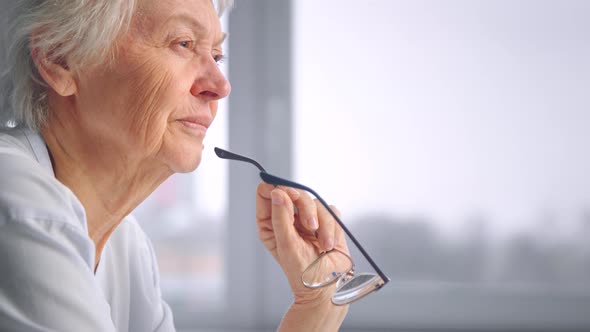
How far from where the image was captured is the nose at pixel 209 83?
981mm

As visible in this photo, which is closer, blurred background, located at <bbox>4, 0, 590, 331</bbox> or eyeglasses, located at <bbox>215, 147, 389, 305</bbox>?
eyeglasses, located at <bbox>215, 147, 389, 305</bbox>

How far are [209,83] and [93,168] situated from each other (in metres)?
0.24

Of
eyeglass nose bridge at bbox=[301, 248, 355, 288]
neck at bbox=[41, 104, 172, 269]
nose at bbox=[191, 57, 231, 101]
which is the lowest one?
eyeglass nose bridge at bbox=[301, 248, 355, 288]

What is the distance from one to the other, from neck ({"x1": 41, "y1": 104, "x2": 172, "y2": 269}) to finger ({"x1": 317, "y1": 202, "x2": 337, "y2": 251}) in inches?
12.1

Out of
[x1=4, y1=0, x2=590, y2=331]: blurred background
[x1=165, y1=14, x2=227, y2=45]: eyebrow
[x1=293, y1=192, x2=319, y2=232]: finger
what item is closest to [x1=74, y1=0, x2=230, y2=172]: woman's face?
[x1=165, y1=14, x2=227, y2=45]: eyebrow

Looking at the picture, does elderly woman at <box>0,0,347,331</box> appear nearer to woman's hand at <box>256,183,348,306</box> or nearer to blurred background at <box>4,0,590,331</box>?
woman's hand at <box>256,183,348,306</box>

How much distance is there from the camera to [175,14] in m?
0.95

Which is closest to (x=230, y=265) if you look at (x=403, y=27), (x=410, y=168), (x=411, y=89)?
(x=410, y=168)

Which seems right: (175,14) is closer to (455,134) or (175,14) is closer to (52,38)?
(52,38)

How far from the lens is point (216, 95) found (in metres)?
1.00

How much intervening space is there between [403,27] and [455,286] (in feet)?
2.92

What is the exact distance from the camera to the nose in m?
0.98

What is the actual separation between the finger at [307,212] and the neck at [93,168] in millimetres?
260

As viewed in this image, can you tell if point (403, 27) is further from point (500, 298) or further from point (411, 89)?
point (500, 298)
